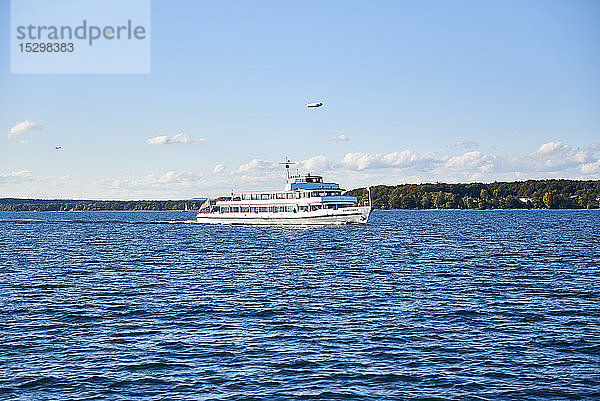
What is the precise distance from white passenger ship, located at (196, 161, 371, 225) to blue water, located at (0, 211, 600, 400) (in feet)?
234

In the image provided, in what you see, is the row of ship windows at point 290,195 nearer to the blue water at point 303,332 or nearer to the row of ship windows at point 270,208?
the row of ship windows at point 270,208

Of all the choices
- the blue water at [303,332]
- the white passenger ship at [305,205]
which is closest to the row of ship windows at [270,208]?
the white passenger ship at [305,205]

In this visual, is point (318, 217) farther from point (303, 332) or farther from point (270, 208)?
point (303, 332)

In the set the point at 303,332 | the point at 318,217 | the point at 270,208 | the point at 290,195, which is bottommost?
the point at 303,332

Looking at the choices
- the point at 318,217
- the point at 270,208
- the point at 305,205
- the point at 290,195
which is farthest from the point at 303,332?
the point at 270,208

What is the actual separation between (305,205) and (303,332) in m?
105

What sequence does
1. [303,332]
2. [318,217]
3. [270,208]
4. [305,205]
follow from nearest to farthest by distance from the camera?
[303,332] → [318,217] → [305,205] → [270,208]

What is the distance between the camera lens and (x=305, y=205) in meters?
135

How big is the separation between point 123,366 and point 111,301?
610 inches

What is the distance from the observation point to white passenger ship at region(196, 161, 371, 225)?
13025 cm

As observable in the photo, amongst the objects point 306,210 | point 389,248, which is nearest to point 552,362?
point 389,248

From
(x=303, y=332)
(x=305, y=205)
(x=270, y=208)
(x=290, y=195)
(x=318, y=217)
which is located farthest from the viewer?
(x=270, y=208)

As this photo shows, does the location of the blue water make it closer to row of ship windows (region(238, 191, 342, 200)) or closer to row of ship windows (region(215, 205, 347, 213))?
row of ship windows (region(215, 205, 347, 213))

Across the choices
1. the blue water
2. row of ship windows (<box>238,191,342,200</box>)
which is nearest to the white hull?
row of ship windows (<box>238,191,342,200</box>)
